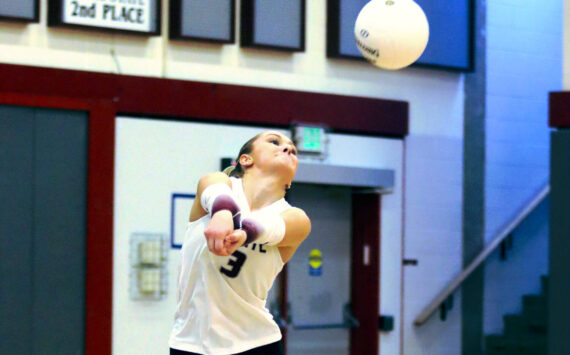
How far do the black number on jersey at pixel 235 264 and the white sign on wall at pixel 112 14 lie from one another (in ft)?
14.2

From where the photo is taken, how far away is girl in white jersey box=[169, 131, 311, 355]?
12.2 ft

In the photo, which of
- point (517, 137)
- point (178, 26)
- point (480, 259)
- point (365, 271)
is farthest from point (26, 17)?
point (517, 137)

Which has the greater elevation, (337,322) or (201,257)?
(201,257)

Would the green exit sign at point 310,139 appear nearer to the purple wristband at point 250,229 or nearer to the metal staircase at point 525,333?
the metal staircase at point 525,333

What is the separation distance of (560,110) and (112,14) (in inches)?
157

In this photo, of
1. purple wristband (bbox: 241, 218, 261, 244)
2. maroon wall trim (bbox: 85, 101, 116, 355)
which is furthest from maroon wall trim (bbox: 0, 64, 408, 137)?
purple wristband (bbox: 241, 218, 261, 244)

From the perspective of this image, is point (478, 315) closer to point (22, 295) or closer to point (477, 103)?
point (477, 103)

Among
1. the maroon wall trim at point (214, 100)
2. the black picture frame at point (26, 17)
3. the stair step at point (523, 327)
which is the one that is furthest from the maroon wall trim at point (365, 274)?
the black picture frame at point (26, 17)

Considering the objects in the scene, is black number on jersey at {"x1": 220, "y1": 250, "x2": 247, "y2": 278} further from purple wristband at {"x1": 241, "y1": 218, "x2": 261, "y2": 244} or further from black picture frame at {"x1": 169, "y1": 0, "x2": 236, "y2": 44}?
black picture frame at {"x1": 169, "y1": 0, "x2": 236, "y2": 44}

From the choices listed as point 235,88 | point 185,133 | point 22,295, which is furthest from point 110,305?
point 235,88

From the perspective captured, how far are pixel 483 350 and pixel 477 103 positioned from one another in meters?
2.56

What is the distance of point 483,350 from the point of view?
9.49 metres

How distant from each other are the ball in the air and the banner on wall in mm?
2022

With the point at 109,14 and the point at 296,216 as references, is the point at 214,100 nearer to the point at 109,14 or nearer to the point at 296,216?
the point at 109,14
